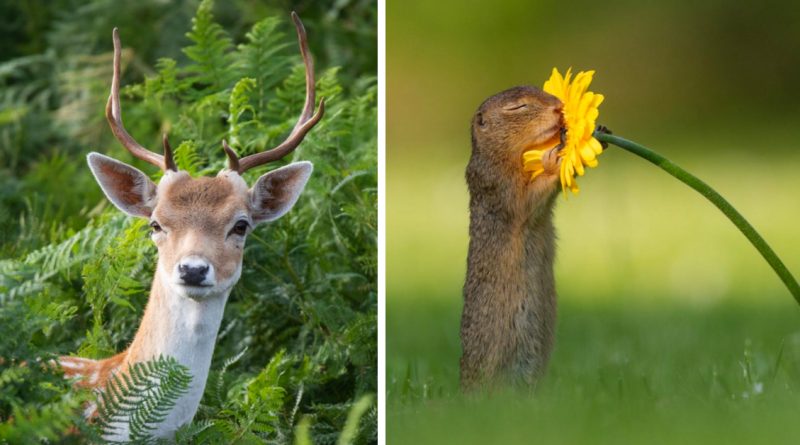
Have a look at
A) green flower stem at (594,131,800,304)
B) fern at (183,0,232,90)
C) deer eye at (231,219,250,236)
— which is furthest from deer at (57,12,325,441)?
fern at (183,0,232,90)

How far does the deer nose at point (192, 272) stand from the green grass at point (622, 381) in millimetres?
628

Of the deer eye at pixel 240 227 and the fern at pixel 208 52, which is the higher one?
the fern at pixel 208 52

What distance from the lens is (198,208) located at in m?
4.20

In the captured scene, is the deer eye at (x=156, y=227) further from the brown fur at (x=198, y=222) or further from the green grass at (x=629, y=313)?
the green grass at (x=629, y=313)

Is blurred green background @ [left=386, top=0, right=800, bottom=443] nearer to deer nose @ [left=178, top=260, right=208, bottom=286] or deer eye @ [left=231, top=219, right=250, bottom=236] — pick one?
deer eye @ [left=231, top=219, right=250, bottom=236]

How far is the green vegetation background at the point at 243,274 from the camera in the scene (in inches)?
166

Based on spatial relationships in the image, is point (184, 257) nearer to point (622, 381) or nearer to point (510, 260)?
point (510, 260)

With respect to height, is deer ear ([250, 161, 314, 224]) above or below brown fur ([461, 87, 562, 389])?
above

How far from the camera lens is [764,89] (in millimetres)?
3734

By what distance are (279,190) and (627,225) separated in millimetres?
1195

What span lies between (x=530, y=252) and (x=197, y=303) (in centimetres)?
111

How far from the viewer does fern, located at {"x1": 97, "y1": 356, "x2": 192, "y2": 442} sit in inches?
156

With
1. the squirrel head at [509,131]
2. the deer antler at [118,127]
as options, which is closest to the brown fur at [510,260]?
the squirrel head at [509,131]

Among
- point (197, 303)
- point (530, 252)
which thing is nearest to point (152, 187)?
point (197, 303)
